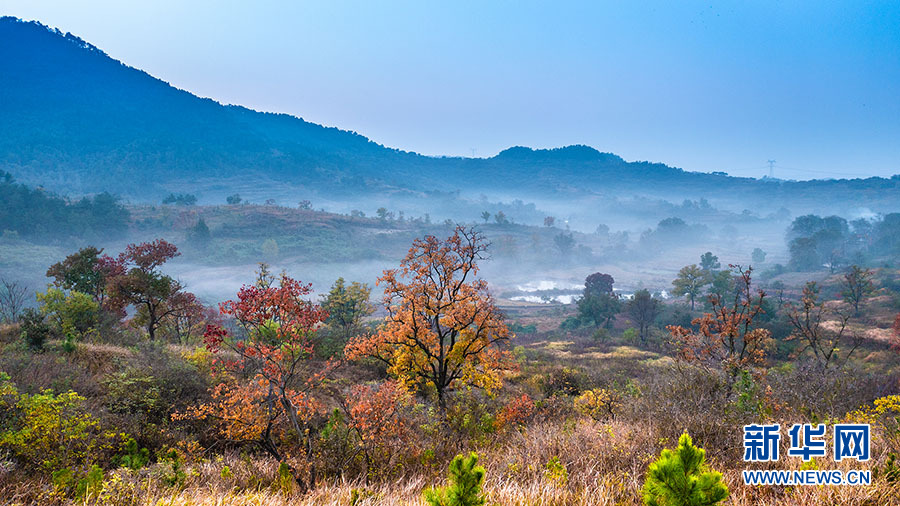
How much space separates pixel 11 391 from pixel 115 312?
1871 cm

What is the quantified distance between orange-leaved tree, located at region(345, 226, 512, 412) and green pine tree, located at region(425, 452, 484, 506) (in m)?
10.9

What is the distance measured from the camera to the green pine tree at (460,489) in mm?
3131

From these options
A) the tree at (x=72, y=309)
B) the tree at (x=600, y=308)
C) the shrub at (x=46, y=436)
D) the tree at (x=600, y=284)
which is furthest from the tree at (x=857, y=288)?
the tree at (x=72, y=309)

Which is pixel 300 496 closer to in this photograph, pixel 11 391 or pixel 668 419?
pixel 668 419

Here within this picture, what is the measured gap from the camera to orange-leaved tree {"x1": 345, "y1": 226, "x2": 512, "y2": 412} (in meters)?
14.4

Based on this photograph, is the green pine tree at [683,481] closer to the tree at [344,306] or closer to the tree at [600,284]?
the tree at [344,306]

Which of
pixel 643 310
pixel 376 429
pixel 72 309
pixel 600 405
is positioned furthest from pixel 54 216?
pixel 600 405

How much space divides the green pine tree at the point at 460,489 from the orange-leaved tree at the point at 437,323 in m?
10.9

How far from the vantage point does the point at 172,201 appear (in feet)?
581

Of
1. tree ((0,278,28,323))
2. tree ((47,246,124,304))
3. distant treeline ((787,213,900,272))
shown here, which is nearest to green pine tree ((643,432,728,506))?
tree ((47,246,124,304))

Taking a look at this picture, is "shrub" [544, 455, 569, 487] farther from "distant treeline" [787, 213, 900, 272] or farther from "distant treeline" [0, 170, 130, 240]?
"distant treeline" [0, 170, 130, 240]

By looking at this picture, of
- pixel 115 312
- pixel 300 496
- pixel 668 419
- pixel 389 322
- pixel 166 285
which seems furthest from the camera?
pixel 115 312

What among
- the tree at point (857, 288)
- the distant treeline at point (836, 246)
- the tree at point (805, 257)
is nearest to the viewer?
the tree at point (857, 288)

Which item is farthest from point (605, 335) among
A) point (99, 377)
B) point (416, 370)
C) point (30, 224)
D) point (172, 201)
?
point (172, 201)
